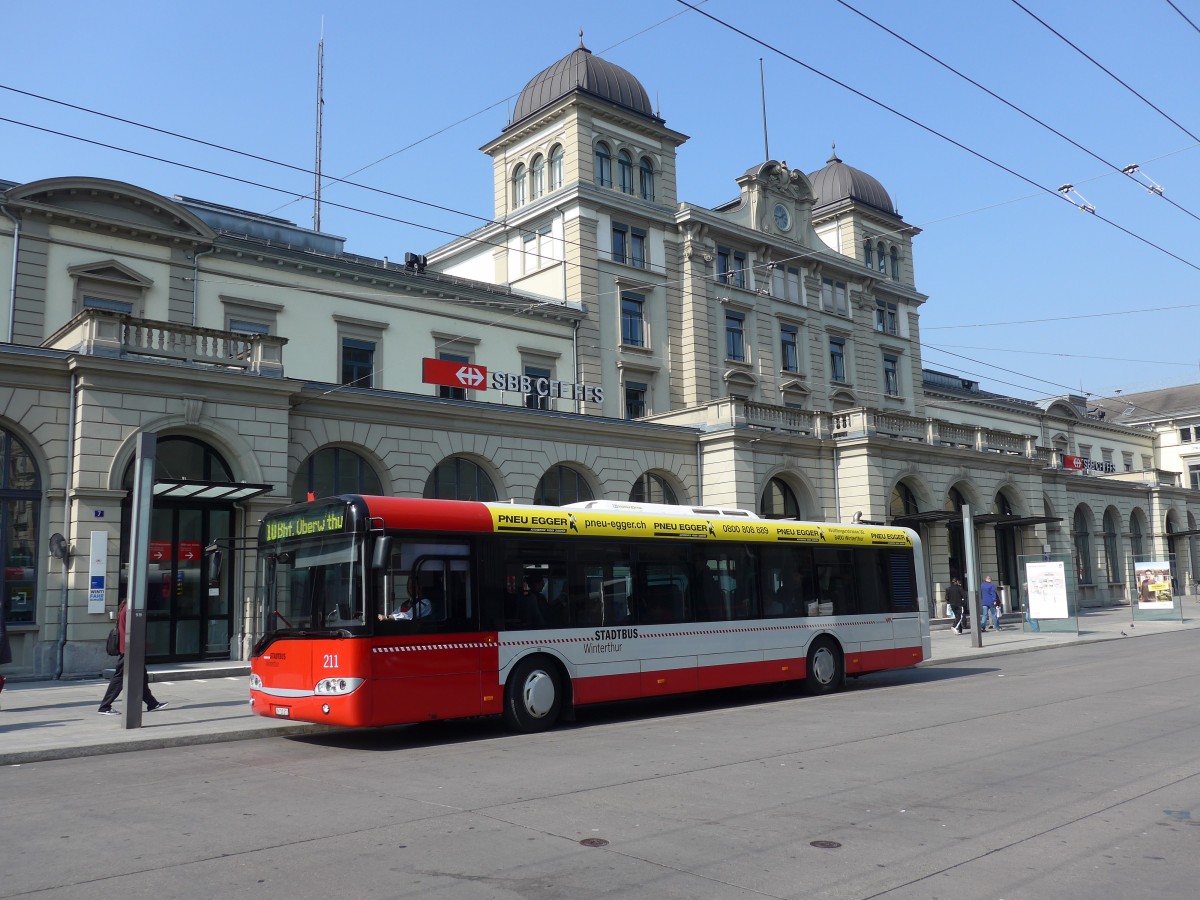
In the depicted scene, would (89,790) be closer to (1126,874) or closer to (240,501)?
(1126,874)

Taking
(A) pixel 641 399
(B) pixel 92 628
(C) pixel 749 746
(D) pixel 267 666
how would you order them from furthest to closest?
(A) pixel 641 399
(B) pixel 92 628
(D) pixel 267 666
(C) pixel 749 746

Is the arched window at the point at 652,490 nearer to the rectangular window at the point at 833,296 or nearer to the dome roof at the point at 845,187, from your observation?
the rectangular window at the point at 833,296

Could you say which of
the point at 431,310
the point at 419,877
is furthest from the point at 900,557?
the point at 431,310

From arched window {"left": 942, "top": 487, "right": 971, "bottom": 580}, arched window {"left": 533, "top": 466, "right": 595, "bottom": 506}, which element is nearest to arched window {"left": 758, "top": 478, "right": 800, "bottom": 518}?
arched window {"left": 533, "top": 466, "right": 595, "bottom": 506}

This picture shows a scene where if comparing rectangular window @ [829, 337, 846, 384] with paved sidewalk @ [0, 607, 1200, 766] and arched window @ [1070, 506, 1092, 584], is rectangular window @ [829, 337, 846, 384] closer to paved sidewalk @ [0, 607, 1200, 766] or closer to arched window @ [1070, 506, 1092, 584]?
arched window @ [1070, 506, 1092, 584]

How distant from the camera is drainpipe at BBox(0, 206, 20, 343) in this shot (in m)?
24.8

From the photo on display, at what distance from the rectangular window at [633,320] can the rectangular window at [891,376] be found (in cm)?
1584

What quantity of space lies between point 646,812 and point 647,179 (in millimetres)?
36056

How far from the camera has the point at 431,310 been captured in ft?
109

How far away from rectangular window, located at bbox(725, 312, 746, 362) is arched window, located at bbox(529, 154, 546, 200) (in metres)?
9.13

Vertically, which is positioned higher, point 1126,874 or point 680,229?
point 680,229

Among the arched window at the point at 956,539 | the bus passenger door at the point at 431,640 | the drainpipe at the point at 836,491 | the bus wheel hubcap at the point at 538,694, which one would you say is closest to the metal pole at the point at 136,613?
the bus passenger door at the point at 431,640

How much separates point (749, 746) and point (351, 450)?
55.6 ft

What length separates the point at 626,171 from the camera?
40875mm
